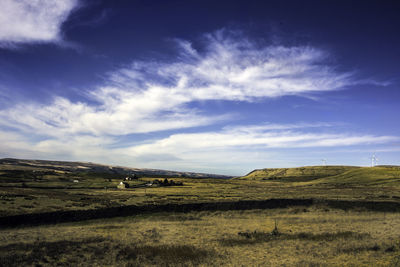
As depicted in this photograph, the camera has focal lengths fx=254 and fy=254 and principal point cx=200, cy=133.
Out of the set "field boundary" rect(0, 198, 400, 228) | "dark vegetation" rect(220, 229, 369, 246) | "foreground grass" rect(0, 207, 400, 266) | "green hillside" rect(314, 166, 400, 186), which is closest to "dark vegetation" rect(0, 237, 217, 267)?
"foreground grass" rect(0, 207, 400, 266)

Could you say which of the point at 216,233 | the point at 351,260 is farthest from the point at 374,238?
the point at 216,233

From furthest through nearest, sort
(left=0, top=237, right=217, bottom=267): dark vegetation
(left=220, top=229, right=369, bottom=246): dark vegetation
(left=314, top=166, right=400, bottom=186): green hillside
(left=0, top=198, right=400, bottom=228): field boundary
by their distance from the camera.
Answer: (left=314, top=166, right=400, bottom=186): green hillside, (left=0, top=198, right=400, bottom=228): field boundary, (left=220, top=229, right=369, bottom=246): dark vegetation, (left=0, top=237, right=217, bottom=267): dark vegetation

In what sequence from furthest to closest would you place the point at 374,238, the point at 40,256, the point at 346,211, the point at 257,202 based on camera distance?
the point at 257,202 < the point at 346,211 < the point at 374,238 < the point at 40,256

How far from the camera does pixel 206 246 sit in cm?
2148

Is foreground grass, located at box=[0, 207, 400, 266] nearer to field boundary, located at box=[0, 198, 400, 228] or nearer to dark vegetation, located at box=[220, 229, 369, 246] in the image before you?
dark vegetation, located at box=[220, 229, 369, 246]

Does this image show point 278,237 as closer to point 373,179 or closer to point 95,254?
point 95,254

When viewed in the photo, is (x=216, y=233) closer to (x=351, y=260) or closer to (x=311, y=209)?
(x=351, y=260)

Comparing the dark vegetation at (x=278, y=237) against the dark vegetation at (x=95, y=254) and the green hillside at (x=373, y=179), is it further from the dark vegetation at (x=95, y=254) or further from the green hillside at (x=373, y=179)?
the green hillside at (x=373, y=179)

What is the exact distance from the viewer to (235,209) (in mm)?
46250

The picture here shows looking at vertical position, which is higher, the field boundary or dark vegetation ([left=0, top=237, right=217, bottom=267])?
dark vegetation ([left=0, top=237, right=217, bottom=267])

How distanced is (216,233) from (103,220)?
17.7 m

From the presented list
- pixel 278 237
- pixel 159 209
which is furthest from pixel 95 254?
pixel 159 209

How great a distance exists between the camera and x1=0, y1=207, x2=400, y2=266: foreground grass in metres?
17.0

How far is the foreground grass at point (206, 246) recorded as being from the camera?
55.9 ft
